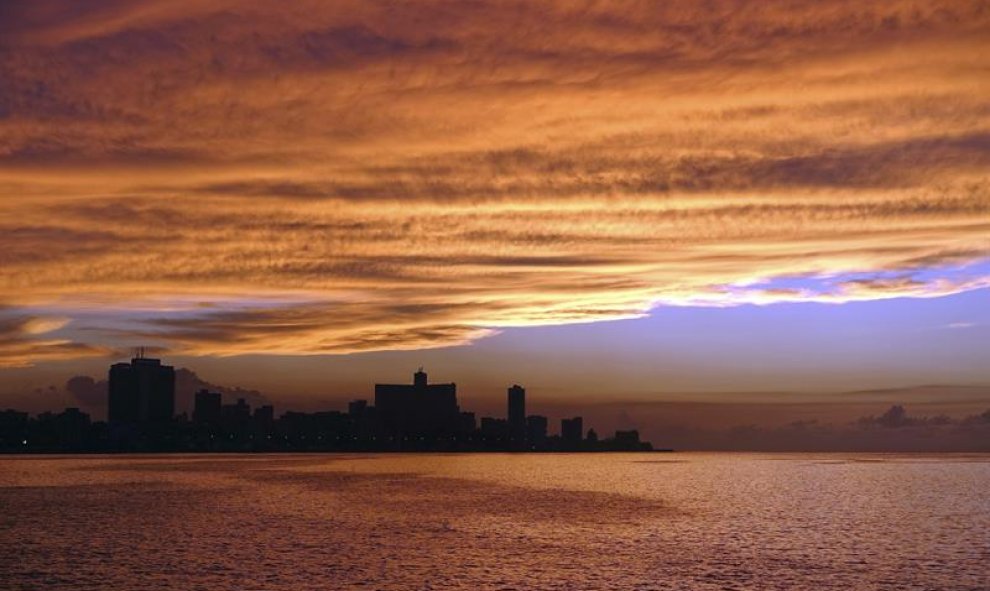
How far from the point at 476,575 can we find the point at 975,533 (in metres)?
74.2

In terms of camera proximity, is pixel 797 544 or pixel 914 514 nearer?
pixel 797 544

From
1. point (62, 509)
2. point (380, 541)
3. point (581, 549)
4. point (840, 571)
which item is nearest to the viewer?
point (840, 571)

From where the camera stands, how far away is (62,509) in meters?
159

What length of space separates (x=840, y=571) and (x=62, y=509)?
115 meters

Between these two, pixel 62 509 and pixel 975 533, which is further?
pixel 62 509

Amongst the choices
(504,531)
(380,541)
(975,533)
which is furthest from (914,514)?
(380,541)

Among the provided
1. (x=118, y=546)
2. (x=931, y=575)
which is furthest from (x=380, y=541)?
(x=931, y=575)

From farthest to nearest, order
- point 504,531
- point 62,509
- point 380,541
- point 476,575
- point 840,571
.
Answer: point 62,509 < point 504,531 < point 380,541 < point 840,571 < point 476,575

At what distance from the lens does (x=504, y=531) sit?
122 meters

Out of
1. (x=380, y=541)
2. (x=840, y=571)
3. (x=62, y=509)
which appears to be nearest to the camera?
(x=840, y=571)

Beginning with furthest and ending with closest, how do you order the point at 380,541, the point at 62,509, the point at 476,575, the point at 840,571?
the point at 62,509 < the point at 380,541 < the point at 840,571 < the point at 476,575

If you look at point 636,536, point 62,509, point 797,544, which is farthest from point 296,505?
point 797,544

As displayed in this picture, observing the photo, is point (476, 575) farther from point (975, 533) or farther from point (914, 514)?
point (914, 514)

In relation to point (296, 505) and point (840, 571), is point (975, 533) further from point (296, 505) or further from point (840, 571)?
point (296, 505)
